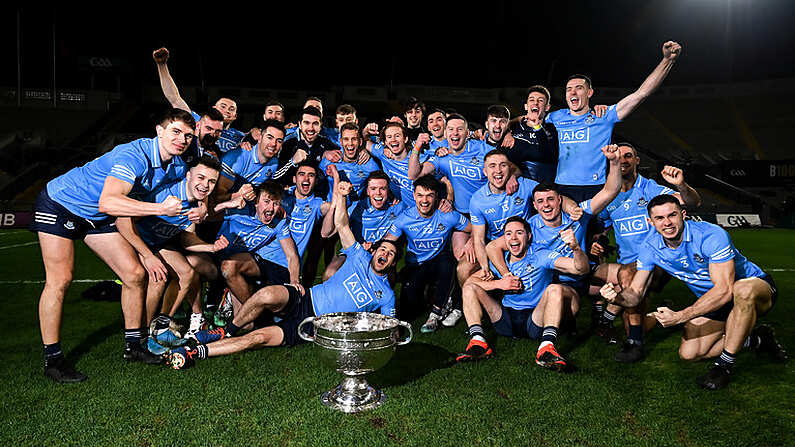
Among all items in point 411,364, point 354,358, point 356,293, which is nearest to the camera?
point 354,358

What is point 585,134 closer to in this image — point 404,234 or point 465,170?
point 465,170

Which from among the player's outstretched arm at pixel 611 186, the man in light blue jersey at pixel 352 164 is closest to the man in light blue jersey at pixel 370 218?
the man in light blue jersey at pixel 352 164

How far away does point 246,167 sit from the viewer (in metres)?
5.76

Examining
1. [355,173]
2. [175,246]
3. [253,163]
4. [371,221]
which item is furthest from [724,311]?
[175,246]

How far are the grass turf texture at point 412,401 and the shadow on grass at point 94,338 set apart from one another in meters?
0.03

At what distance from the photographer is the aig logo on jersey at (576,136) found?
5406 millimetres

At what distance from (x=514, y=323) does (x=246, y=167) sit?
10.9 ft

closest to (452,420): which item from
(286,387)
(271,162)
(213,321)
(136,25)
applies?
(286,387)

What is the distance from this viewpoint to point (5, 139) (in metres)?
23.9

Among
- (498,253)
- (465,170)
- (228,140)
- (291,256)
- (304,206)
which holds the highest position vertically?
(228,140)

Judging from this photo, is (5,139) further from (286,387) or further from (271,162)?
(286,387)

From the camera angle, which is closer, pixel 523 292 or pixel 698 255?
pixel 698 255

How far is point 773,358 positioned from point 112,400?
16.4 feet

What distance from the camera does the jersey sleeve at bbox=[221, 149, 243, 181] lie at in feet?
18.2
